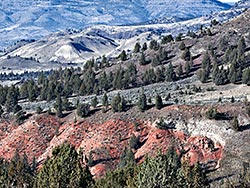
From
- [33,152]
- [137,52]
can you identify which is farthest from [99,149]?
[137,52]

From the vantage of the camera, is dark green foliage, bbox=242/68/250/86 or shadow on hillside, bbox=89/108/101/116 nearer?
shadow on hillside, bbox=89/108/101/116

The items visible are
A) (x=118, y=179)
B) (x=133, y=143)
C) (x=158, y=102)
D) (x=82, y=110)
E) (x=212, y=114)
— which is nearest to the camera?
(x=118, y=179)

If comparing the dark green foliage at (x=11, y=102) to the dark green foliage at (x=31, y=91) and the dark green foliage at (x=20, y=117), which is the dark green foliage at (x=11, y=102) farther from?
the dark green foliage at (x=31, y=91)

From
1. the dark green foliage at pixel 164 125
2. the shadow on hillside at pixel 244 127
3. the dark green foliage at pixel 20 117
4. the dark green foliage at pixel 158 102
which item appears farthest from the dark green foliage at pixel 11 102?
the shadow on hillside at pixel 244 127

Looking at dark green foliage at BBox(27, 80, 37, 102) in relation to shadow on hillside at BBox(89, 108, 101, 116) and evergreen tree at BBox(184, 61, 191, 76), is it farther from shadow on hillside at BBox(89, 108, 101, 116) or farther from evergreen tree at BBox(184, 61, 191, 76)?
evergreen tree at BBox(184, 61, 191, 76)

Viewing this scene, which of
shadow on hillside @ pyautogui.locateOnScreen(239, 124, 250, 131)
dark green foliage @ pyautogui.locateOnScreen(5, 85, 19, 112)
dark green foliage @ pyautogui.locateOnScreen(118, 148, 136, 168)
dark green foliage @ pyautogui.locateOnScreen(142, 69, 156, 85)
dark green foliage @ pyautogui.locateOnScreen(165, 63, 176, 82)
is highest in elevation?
shadow on hillside @ pyautogui.locateOnScreen(239, 124, 250, 131)

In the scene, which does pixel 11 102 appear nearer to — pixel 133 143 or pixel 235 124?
pixel 133 143

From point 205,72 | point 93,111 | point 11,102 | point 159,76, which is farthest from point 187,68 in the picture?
point 11,102

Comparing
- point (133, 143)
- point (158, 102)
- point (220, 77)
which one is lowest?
point (133, 143)

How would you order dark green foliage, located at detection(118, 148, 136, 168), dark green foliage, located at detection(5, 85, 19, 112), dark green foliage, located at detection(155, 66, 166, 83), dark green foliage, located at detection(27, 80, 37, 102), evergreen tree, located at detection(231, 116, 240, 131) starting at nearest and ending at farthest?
dark green foliage, located at detection(118, 148, 136, 168) → evergreen tree, located at detection(231, 116, 240, 131) → dark green foliage, located at detection(5, 85, 19, 112) → dark green foliage, located at detection(27, 80, 37, 102) → dark green foliage, located at detection(155, 66, 166, 83)

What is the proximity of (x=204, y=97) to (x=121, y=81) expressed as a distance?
31.8 metres

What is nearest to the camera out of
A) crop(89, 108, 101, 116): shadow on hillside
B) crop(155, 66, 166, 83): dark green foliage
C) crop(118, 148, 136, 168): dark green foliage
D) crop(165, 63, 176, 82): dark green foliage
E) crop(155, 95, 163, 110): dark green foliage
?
crop(118, 148, 136, 168): dark green foliage

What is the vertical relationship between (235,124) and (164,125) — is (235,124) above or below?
above

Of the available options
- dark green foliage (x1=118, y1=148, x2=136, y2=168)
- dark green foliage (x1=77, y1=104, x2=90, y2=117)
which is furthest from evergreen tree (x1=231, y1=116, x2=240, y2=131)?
dark green foliage (x1=77, y1=104, x2=90, y2=117)
